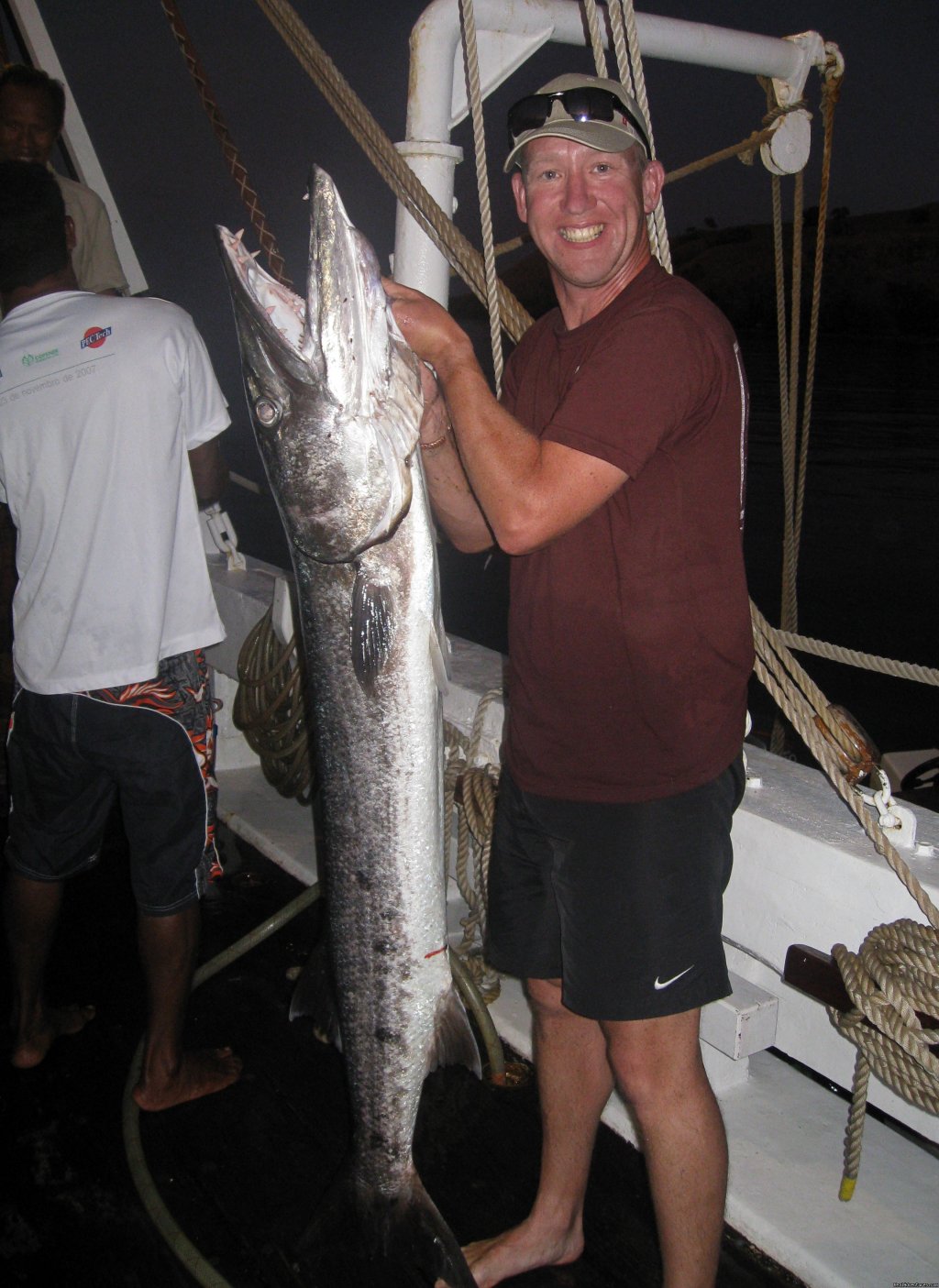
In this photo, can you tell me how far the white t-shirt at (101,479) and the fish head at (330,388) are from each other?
0.73 m

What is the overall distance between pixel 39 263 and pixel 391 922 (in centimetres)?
197

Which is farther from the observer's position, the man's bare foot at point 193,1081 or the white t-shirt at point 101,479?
the man's bare foot at point 193,1081

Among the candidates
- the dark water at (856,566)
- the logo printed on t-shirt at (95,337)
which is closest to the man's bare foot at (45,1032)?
the logo printed on t-shirt at (95,337)

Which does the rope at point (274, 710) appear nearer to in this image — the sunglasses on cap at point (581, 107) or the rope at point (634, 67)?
the rope at point (634, 67)

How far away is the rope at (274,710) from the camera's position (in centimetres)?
406

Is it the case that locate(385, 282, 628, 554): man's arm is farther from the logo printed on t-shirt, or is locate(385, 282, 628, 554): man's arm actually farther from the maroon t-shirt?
the logo printed on t-shirt

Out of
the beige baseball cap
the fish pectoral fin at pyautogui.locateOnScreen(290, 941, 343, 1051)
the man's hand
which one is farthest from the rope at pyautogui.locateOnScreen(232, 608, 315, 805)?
the beige baseball cap

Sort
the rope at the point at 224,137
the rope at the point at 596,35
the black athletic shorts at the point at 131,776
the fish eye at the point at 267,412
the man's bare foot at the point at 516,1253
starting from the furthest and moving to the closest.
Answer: the rope at the point at 224,137 → the black athletic shorts at the point at 131,776 → the rope at the point at 596,35 → the man's bare foot at the point at 516,1253 → the fish eye at the point at 267,412

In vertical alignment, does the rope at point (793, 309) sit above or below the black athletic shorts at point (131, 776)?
above

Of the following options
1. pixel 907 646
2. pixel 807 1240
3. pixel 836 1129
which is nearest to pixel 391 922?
pixel 807 1240

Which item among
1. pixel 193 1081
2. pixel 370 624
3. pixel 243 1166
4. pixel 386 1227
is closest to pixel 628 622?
pixel 370 624

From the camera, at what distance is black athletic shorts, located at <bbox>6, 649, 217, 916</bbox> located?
2691 mm

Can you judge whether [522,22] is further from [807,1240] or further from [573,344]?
[807,1240]

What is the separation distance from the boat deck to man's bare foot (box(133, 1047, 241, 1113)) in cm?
Result: 3
